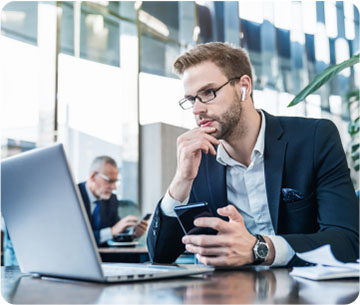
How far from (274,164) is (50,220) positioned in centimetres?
107

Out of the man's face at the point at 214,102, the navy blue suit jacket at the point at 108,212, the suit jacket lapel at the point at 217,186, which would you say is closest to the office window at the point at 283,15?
the navy blue suit jacket at the point at 108,212

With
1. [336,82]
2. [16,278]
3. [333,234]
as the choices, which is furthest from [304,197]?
[336,82]

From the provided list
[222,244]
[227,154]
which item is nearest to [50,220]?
[222,244]

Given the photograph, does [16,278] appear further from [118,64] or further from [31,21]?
[118,64]

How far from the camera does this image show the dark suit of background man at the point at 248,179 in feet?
4.27

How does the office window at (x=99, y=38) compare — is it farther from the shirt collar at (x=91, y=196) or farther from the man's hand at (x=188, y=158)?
the man's hand at (x=188, y=158)

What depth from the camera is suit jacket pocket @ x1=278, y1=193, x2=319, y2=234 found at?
1722 millimetres

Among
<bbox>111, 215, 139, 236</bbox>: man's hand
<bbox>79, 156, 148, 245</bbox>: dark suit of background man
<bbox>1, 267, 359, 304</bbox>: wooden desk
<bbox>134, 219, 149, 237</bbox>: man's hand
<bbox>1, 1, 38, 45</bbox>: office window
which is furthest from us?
<bbox>1, 1, 38, 45</bbox>: office window

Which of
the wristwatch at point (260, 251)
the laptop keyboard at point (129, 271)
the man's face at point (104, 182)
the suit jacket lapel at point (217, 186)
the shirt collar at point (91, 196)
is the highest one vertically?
the man's face at point (104, 182)

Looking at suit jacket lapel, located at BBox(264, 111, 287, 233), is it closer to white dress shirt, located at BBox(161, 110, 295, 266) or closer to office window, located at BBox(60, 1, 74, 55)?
white dress shirt, located at BBox(161, 110, 295, 266)

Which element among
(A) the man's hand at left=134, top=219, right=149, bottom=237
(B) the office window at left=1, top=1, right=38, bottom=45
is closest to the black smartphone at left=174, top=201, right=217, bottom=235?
(A) the man's hand at left=134, top=219, right=149, bottom=237

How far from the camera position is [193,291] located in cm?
86

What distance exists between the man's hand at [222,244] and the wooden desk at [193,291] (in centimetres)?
15

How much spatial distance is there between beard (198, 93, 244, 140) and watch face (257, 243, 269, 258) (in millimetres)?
822
